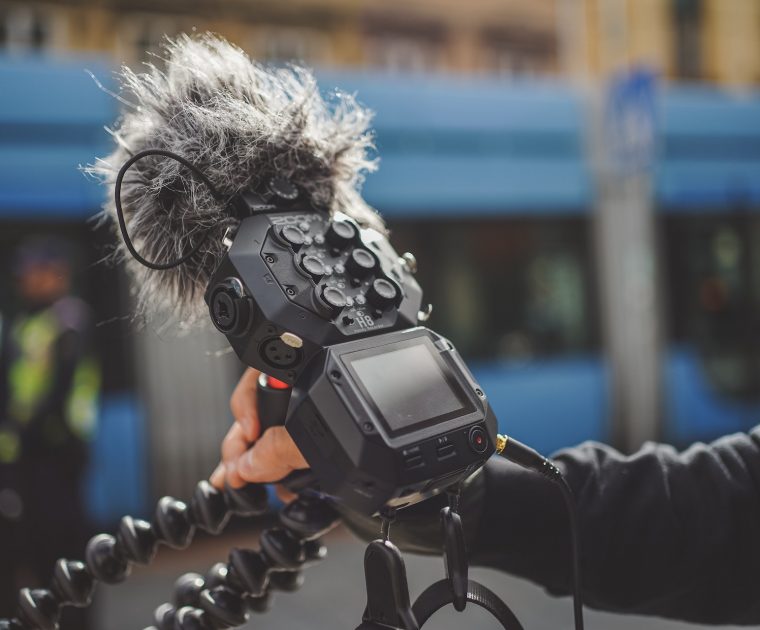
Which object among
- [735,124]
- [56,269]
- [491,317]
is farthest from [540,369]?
[56,269]

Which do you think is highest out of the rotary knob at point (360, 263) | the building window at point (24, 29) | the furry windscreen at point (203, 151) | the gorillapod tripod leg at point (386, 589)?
the building window at point (24, 29)

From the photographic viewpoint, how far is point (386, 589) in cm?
94

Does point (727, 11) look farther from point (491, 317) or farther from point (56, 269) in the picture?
point (56, 269)

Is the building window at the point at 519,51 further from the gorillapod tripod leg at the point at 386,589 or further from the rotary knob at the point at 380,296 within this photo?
the gorillapod tripod leg at the point at 386,589

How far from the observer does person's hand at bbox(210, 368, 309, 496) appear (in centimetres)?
108

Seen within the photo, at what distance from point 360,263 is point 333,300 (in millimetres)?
104

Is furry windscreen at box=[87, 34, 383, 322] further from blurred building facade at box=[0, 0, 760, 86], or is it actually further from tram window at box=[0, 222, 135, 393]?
blurred building facade at box=[0, 0, 760, 86]

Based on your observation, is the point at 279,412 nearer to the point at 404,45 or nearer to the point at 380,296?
the point at 380,296

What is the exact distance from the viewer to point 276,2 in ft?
42.3

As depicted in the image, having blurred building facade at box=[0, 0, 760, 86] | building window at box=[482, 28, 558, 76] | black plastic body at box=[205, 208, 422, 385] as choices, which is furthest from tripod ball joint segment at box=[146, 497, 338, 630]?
building window at box=[482, 28, 558, 76]

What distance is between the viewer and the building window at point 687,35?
15.1m

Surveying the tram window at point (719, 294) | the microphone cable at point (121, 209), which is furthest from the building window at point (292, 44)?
the microphone cable at point (121, 209)

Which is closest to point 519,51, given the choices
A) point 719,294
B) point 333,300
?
point 719,294

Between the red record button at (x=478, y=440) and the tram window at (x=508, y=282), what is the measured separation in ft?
17.2
